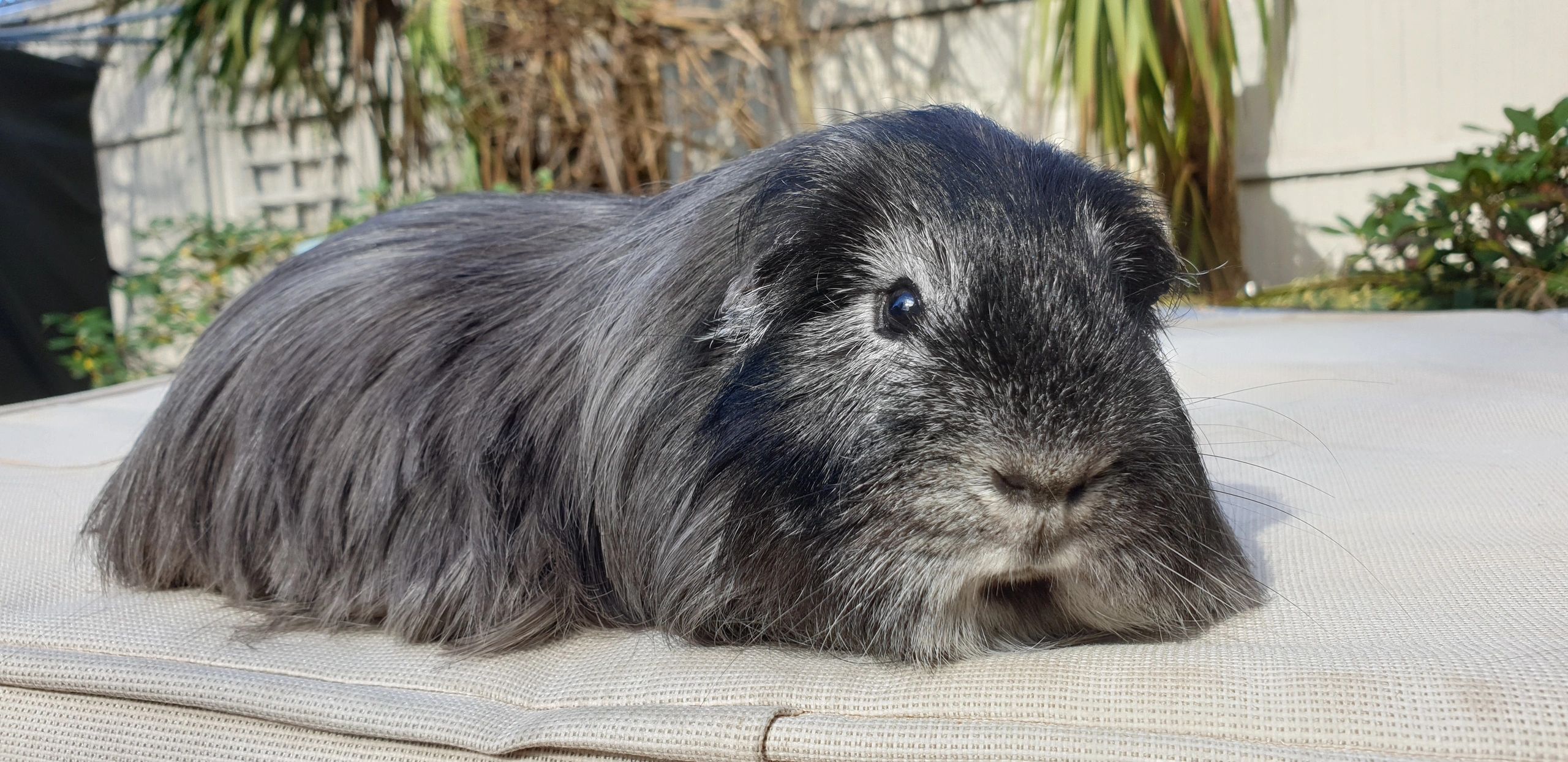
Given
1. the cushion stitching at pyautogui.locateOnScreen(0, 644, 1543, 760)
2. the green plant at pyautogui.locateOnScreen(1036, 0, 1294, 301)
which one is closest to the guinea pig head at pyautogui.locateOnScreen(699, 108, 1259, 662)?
the cushion stitching at pyautogui.locateOnScreen(0, 644, 1543, 760)

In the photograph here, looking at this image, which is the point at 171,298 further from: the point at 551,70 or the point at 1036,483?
the point at 1036,483

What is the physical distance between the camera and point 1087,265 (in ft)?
4.08

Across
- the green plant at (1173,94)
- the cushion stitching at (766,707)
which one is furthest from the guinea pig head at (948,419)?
the green plant at (1173,94)

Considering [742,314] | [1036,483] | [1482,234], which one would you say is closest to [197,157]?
[1482,234]

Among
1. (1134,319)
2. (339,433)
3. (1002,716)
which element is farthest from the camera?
(339,433)

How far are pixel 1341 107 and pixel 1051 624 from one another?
5141 mm

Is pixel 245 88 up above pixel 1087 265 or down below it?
above

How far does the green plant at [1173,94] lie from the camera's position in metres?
4.76

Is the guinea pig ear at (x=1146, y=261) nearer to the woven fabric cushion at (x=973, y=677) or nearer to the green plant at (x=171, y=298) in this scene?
the woven fabric cushion at (x=973, y=677)

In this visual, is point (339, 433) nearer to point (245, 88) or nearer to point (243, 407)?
point (243, 407)

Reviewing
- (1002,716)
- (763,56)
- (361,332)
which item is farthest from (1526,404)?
(763,56)

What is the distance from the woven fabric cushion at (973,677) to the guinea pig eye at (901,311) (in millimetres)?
371

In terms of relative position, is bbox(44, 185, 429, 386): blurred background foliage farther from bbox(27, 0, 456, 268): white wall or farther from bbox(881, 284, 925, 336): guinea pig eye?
bbox(881, 284, 925, 336): guinea pig eye

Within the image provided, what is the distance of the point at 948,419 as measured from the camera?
111 cm
